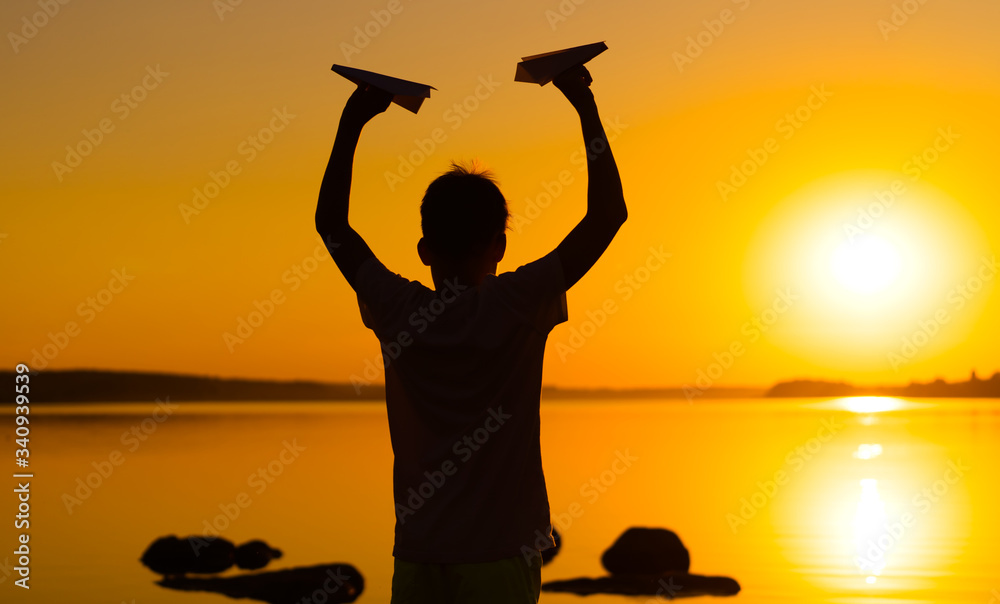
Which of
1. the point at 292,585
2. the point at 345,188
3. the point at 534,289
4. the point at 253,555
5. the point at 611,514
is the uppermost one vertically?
the point at 611,514

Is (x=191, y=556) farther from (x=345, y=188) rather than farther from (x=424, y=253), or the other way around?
(x=424, y=253)

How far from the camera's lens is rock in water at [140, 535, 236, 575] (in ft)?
61.8

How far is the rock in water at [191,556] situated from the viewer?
18828 millimetres

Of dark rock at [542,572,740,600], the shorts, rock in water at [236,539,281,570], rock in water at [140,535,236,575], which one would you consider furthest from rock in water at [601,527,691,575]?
the shorts

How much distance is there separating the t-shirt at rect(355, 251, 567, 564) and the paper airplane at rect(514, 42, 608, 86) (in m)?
0.57

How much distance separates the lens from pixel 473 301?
9.84 ft

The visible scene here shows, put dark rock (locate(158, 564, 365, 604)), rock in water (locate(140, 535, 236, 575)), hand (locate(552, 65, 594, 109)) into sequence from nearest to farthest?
hand (locate(552, 65, 594, 109)), dark rock (locate(158, 564, 365, 604)), rock in water (locate(140, 535, 236, 575))

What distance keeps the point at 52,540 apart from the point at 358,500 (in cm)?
1072

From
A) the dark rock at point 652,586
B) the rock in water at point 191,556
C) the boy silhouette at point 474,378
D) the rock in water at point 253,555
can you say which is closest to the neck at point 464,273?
the boy silhouette at point 474,378

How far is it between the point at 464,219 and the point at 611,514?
31446 millimetres

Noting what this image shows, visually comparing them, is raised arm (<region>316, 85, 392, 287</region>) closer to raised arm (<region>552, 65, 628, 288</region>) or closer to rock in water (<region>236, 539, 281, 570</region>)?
raised arm (<region>552, 65, 628, 288</region>)

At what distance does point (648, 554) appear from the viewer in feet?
62.7

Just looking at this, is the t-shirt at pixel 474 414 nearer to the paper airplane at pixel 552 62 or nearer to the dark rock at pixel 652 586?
the paper airplane at pixel 552 62

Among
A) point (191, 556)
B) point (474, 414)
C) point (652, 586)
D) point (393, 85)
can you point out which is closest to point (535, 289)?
point (474, 414)
